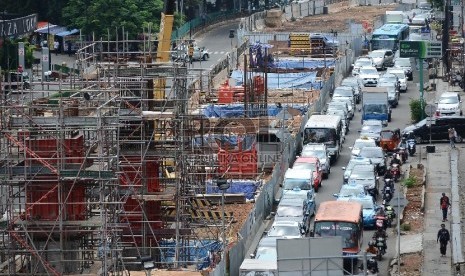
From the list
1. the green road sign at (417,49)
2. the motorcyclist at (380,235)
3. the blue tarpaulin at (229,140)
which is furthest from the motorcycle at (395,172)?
the green road sign at (417,49)

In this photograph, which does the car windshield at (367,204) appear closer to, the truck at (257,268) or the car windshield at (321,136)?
the truck at (257,268)

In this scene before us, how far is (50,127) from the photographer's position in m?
52.2

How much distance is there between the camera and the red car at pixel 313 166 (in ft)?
238

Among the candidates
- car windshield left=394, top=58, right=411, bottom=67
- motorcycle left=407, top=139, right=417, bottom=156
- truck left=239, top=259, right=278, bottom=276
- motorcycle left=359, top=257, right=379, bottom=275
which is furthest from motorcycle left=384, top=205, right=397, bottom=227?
car windshield left=394, top=58, right=411, bottom=67

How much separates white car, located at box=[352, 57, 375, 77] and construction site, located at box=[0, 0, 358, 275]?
22486mm

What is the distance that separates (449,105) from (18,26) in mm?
28973

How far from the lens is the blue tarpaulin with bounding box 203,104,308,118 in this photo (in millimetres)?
84762

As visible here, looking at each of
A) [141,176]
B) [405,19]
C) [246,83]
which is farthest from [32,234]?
[405,19]

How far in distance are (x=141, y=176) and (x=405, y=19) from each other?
250 ft

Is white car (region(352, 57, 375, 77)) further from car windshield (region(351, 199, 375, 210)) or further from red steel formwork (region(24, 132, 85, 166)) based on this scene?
red steel formwork (region(24, 132, 85, 166))

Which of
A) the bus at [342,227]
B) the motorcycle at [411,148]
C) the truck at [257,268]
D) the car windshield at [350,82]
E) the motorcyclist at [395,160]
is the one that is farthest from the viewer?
the car windshield at [350,82]

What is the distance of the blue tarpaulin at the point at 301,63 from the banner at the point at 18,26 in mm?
13769

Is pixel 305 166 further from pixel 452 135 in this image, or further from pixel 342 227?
pixel 342 227

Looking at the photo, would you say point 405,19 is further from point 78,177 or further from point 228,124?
point 78,177
